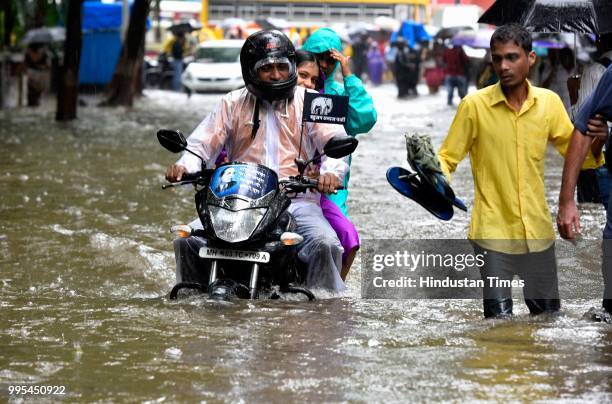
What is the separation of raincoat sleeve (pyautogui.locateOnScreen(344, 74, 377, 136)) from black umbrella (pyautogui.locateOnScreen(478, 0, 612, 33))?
100 inches

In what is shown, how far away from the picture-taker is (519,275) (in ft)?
21.2

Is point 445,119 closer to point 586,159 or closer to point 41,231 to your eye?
point 41,231

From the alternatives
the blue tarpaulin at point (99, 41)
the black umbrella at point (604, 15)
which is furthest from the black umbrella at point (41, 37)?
the black umbrella at point (604, 15)

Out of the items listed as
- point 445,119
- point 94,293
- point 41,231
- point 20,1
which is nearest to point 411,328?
point 94,293

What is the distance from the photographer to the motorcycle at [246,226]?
656 centimetres

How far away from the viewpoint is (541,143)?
6.29 metres

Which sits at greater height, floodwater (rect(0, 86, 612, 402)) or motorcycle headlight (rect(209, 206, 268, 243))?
motorcycle headlight (rect(209, 206, 268, 243))

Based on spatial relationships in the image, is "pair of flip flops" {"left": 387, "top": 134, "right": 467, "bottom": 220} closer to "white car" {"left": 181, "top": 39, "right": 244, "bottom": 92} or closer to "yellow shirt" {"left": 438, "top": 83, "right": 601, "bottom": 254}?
"yellow shirt" {"left": 438, "top": 83, "right": 601, "bottom": 254}

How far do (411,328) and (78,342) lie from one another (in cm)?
162

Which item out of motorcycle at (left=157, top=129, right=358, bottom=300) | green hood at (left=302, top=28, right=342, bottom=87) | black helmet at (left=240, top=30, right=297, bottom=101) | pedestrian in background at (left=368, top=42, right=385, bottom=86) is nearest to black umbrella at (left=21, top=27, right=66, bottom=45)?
pedestrian in background at (left=368, top=42, right=385, bottom=86)

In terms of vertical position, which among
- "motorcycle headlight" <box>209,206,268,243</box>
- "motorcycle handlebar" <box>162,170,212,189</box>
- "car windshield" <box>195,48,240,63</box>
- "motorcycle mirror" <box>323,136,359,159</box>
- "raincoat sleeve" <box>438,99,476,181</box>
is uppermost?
"raincoat sleeve" <box>438,99,476,181</box>

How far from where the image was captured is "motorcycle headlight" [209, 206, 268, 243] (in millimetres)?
6520

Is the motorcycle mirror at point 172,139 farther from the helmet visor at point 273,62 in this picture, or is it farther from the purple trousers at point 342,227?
the purple trousers at point 342,227

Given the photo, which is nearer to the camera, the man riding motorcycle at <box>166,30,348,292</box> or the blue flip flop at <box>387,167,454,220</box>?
the blue flip flop at <box>387,167,454,220</box>
